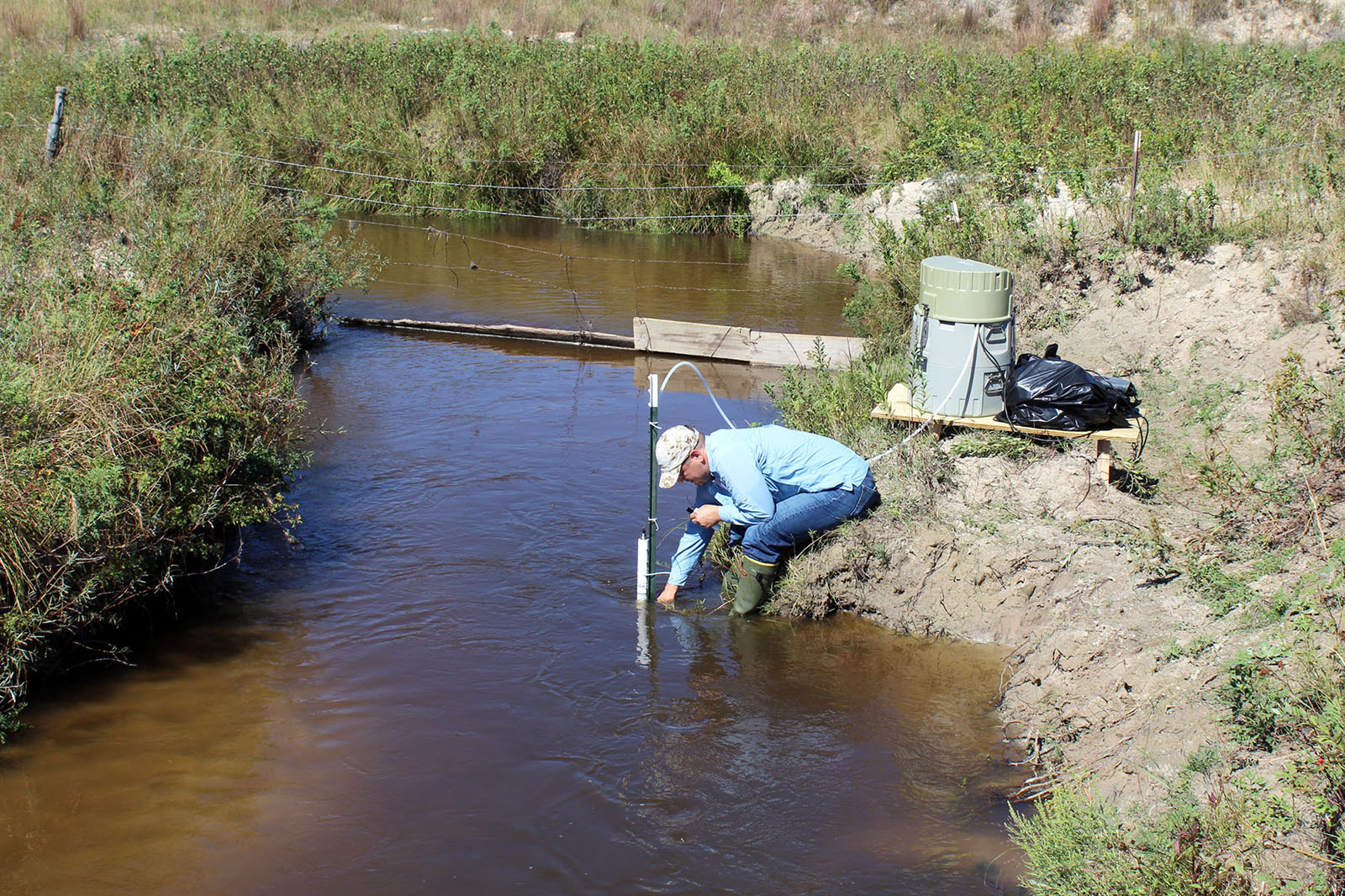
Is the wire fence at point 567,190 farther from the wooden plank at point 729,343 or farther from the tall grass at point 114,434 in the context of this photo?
the tall grass at point 114,434

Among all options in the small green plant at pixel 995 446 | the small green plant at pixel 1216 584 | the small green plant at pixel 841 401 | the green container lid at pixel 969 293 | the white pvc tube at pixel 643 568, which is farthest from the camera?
the small green plant at pixel 841 401

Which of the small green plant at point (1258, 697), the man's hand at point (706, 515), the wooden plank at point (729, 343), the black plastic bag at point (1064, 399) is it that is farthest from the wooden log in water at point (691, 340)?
the small green plant at point (1258, 697)

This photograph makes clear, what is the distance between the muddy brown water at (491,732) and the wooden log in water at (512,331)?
3532mm

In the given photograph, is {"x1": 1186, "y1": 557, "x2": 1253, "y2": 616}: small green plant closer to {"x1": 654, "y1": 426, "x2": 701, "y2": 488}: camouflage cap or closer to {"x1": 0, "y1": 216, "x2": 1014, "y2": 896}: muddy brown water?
{"x1": 0, "y1": 216, "x2": 1014, "y2": 896}: muddy brown water

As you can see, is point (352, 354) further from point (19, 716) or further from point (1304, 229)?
point (1304, 229)

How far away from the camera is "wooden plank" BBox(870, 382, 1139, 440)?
6.74 meters

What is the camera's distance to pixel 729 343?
37.7ft

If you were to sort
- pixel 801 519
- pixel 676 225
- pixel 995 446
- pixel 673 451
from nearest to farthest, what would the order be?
1. pixel 673 451
2. pixel 801 519
3. pixel 995 446
4. pixel 676 225

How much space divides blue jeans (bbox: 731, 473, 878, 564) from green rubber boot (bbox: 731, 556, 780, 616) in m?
0.04

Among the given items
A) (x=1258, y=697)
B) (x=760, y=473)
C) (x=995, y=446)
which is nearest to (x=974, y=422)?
(x=995, y=446)

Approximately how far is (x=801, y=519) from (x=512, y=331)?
6852mm

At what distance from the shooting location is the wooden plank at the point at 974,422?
265 inches

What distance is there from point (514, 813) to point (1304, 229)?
8.31 meters

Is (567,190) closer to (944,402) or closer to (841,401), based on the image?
(841,401)
